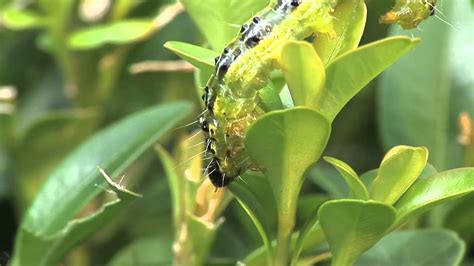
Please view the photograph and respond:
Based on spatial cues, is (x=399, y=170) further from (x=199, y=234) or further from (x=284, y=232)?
(x=199, y=234)

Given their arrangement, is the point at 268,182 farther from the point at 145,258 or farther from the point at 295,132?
the point at 145,258

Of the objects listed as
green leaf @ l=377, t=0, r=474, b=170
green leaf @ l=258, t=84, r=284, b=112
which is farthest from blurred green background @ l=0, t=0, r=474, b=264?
green leaf @ l=258, t=84, r=284, b=112

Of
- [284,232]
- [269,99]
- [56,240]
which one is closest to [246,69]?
[269,99]

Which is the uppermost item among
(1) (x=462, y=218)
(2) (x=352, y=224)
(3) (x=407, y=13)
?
(3) (x=407, y=13)

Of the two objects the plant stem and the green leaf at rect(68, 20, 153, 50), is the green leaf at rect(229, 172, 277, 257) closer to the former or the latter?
the plant stem

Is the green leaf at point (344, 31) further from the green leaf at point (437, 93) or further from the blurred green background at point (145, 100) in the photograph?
the green leaf at point (437, 93)

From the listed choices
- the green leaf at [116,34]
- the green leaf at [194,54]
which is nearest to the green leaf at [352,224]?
the green leaf at [194,54]
